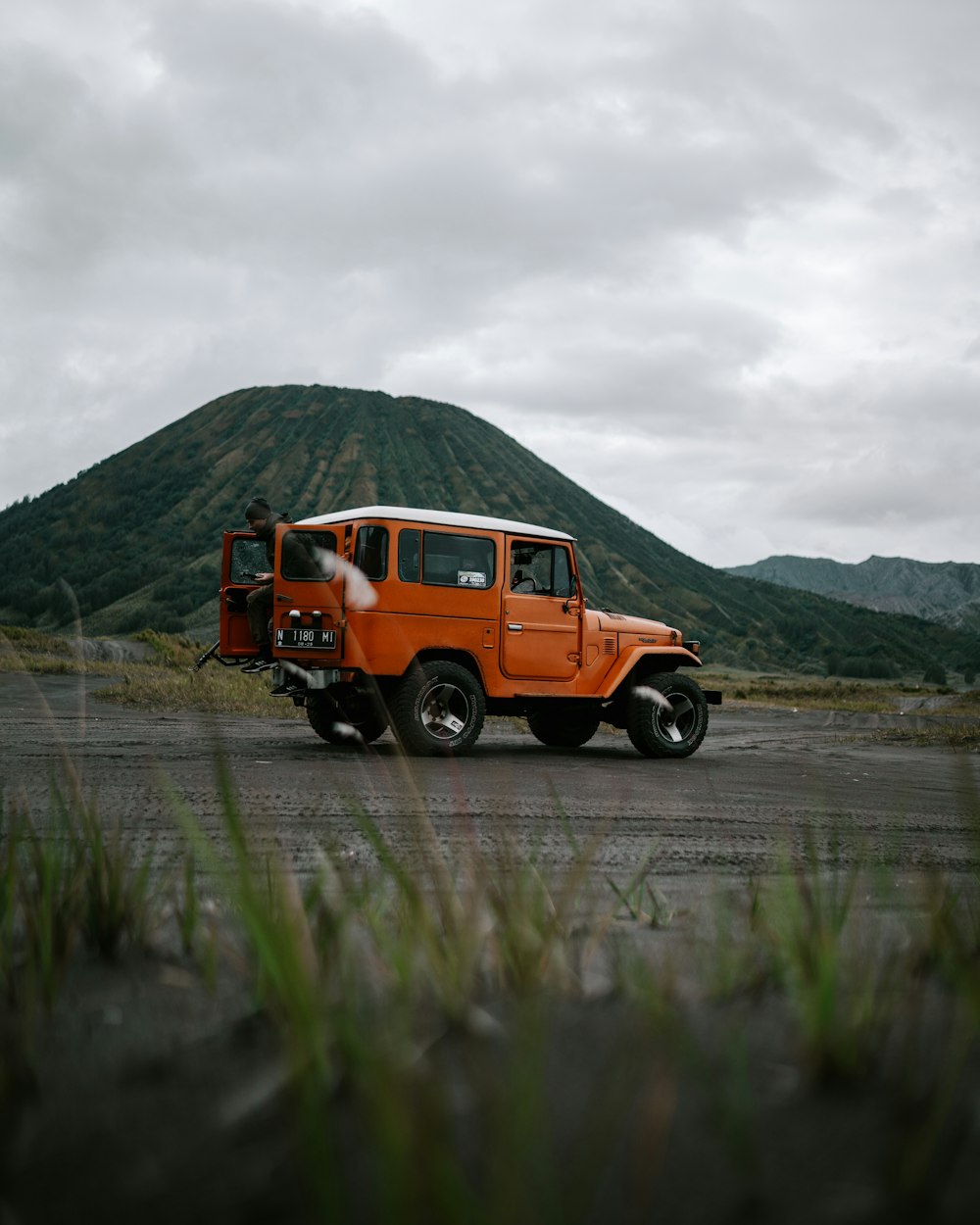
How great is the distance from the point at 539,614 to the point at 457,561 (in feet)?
3.52

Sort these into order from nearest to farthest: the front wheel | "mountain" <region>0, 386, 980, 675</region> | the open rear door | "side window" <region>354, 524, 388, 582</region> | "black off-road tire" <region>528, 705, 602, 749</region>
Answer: "side window" <region>354, 524, 388, 582</region>, the open rear door, the front wheel, "black off-road tire" <region>528, 705, 602, 749</region>, "mountain" <region>0, 386, 980, 675</region>

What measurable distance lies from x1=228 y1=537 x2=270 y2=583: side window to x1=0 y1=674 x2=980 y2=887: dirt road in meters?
1.72

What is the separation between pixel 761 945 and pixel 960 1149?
954 millimetres

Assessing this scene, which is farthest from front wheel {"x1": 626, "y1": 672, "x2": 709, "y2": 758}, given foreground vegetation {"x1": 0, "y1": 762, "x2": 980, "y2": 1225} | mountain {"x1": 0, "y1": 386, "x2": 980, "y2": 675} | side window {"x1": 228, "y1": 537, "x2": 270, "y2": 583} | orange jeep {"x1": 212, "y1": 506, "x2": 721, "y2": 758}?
mountain {"x1": 0, "y1": 386, "x2": 980, "y2": 675}

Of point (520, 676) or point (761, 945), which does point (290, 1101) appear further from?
point (520, 676)

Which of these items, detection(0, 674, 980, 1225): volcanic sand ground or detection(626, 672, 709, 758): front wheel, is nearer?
detection(0, 674, 980, 1225): volcanic sand ground

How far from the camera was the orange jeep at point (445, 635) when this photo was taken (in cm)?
1030

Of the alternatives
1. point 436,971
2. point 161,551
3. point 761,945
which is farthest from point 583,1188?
point 161,551

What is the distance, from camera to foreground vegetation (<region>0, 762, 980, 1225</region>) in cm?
125

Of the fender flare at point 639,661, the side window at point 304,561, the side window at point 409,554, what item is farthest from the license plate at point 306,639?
the fender flare at point 639,661

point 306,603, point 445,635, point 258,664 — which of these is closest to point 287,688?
point 258,664

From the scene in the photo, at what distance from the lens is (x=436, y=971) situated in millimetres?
1853

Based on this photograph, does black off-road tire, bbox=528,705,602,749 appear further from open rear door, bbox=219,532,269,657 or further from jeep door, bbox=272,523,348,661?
open rear door, bbox=219,532,269,657

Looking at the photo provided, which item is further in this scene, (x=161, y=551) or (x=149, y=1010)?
(x=161, y=551)
